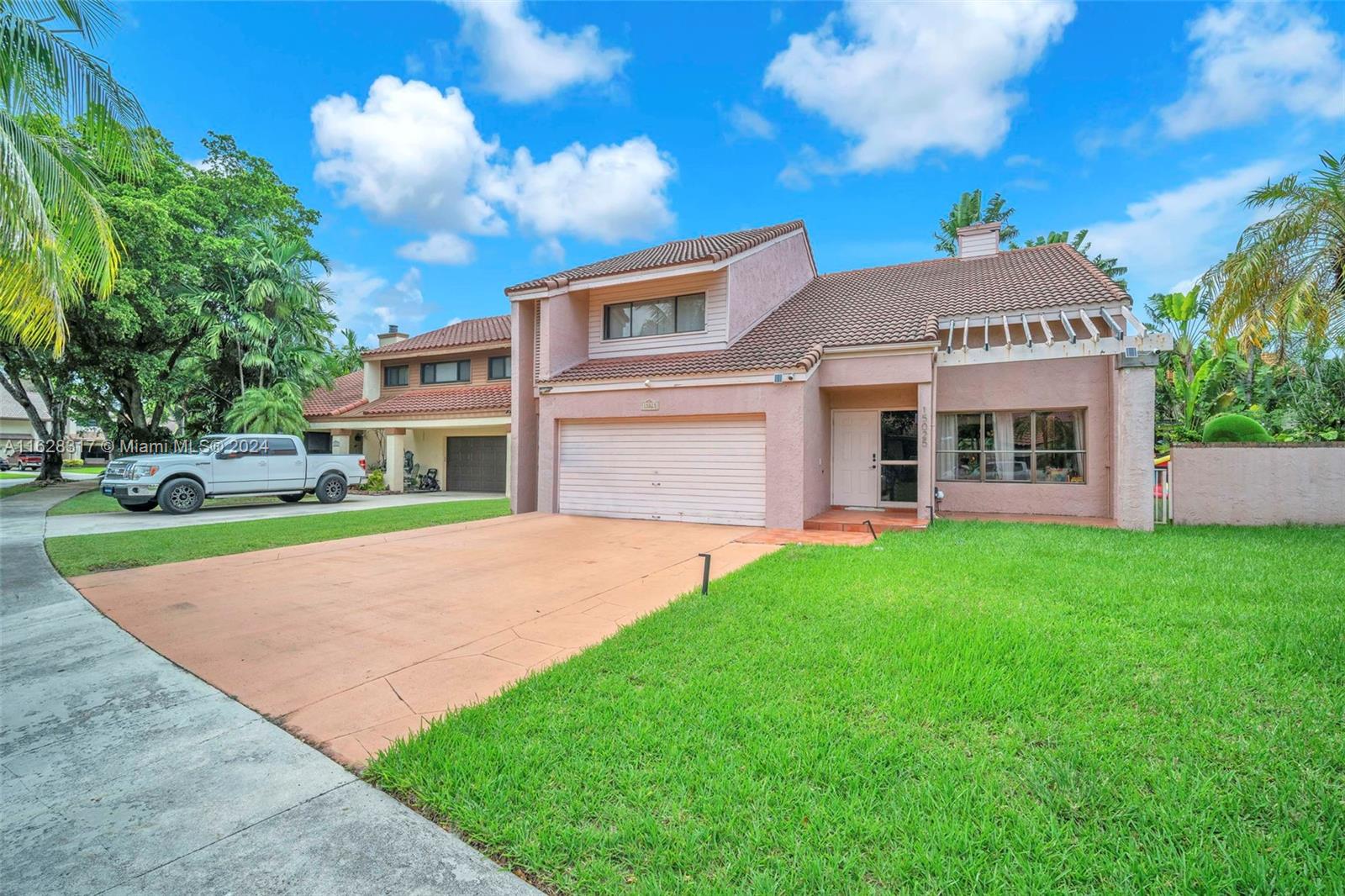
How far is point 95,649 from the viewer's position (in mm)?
4902

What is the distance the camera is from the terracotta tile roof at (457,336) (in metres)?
22.2

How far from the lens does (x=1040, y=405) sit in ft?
40.3

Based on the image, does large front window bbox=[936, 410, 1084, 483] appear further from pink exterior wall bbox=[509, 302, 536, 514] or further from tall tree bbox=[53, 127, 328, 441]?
tall tree bbox=[53, 127, 328, 441]

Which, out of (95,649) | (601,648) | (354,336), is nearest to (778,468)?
(601,648)

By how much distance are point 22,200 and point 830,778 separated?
31.3 ft

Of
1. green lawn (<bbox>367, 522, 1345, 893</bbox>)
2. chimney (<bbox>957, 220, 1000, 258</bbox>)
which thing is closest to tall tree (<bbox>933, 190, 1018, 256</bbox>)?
chimney (<bbox>957, 220, 1000, 258</bbox>)

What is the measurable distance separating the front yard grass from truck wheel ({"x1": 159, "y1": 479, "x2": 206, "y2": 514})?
330cm

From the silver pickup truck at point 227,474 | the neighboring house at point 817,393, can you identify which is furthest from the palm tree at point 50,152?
the neighboring house at point 817,393

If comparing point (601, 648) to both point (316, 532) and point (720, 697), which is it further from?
point (316, 532)

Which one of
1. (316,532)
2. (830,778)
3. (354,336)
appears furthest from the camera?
(354,336)

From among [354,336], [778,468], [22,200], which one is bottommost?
[778,468]

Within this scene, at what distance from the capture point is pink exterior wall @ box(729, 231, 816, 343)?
541 inches

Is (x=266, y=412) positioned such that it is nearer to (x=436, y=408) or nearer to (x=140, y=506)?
(x=436, y=408)

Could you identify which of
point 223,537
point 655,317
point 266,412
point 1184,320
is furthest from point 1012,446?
point 266,412
